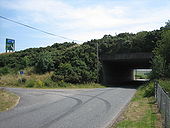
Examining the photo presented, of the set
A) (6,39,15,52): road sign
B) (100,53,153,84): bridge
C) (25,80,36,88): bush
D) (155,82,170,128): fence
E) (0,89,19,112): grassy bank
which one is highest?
(6,39,15,52): road sign

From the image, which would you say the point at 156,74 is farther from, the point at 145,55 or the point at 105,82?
the point at 105,82

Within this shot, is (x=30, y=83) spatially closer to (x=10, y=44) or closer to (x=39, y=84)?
(x=39, y=84)

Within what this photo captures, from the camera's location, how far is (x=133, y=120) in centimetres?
978

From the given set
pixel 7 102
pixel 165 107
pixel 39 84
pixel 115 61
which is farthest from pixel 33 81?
pixel 165 107

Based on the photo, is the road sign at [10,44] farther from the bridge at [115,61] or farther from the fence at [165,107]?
the fence at [165,107]

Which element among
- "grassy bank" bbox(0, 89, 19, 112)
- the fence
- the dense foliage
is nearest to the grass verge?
the dense foliage

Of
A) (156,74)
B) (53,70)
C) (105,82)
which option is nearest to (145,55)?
(105,82)

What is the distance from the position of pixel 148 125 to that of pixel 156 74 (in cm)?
1643

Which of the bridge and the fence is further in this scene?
the bridge

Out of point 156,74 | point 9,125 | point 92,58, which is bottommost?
point 9,125

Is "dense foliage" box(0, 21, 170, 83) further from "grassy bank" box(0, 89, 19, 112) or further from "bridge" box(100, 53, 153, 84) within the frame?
"grassy bank" box(0, 89, 19, 112)

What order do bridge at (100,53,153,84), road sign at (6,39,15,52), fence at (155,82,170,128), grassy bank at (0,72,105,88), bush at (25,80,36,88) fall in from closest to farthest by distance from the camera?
fence at (155,82,170,128), road sign at (6,39,15,52), grassy bank at (0,72,105,88), bush at (25,80,36,88), bridge at (100,53,153,84)

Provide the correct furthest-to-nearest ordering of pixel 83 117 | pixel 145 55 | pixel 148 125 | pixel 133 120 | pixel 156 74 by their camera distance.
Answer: pixel 145 55
pixel 156 74
pixel 83 117
pixel 133 120
pixel 148 125

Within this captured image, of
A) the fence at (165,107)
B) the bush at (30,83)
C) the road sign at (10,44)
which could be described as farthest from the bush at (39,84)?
the fence at (165,107)
